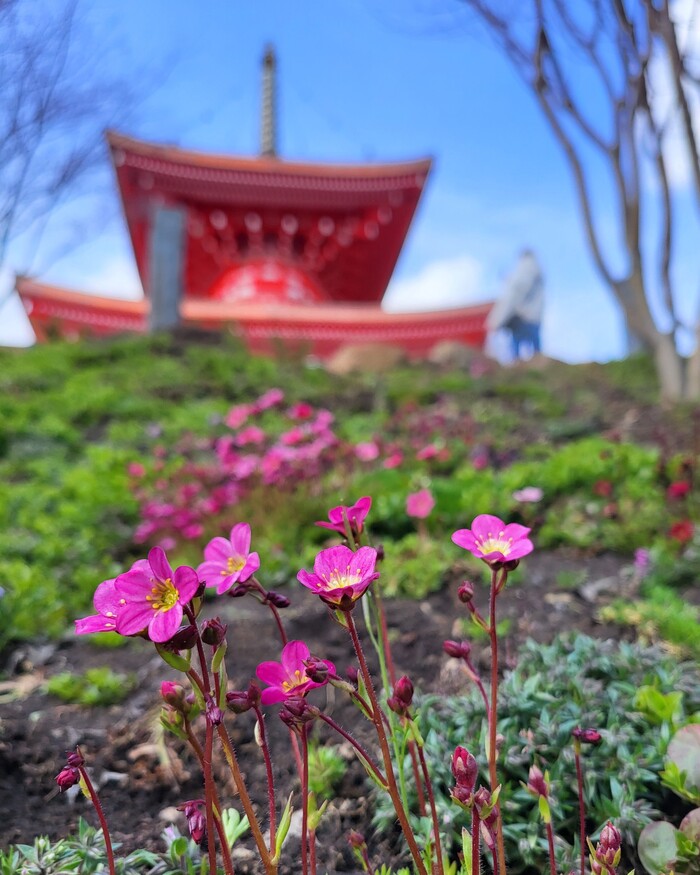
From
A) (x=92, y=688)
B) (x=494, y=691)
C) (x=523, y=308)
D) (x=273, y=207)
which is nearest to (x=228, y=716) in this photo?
(x=92, y=688)

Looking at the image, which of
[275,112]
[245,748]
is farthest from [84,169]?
[275,112]

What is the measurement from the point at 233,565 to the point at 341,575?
213mm

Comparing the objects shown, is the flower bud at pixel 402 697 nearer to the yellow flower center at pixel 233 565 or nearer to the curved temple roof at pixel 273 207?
the yellow flower center at pixel 233 565

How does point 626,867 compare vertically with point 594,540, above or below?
below

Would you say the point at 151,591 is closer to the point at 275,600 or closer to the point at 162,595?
the point at 162,595

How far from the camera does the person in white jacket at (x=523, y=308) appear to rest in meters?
12.8

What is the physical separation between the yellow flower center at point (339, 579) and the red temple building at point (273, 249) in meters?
11.6

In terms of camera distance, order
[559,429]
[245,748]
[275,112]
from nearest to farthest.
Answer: [245,748], [559,429], [275,112]

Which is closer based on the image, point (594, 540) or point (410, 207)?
point (594, 540)

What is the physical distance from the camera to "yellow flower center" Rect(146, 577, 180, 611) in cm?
88

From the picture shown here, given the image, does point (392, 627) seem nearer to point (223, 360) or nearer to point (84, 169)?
point (223, 360)

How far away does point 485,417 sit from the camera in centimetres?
691

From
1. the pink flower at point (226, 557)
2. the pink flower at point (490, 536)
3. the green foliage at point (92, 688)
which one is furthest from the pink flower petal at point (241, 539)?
the green foliage at point (92, 688)

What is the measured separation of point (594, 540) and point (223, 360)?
616cm
